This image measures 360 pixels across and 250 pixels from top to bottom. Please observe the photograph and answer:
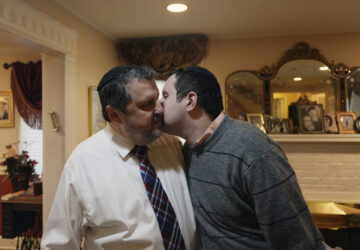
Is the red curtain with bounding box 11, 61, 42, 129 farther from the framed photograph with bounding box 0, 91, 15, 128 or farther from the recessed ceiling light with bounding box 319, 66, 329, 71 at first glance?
the recessed ceiling light with bounding box 319, 66, 329, 71

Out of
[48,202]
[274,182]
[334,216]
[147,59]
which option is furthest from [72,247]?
[147,59]

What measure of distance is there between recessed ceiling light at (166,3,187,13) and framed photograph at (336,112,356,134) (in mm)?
2067

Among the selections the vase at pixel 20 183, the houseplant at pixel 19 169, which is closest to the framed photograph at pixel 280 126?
the houseplant at pixel 19 169

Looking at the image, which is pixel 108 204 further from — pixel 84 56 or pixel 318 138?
pixel 318 138

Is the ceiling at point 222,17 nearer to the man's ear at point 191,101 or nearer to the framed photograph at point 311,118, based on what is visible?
the framed photograph at point 311,118

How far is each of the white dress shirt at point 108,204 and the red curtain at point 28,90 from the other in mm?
3290

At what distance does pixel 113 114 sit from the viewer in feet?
4.03

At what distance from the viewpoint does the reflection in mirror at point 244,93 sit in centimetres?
352

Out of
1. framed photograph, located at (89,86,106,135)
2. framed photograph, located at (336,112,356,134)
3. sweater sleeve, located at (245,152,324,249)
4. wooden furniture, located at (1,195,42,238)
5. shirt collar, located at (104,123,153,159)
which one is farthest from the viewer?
framed photograph, located at (336,112,356,134)

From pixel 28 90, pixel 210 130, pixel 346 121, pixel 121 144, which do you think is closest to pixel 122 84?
pixel 121 144

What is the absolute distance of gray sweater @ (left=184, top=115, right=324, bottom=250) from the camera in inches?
38.5

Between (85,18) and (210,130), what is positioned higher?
(85,18)

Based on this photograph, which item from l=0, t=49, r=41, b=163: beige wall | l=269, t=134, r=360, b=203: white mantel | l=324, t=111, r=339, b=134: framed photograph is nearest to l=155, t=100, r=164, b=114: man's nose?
l=269, t=134, r=360, b=203: white mantel

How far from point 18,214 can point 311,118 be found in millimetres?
3440
